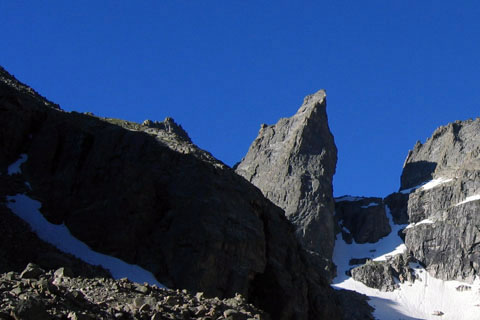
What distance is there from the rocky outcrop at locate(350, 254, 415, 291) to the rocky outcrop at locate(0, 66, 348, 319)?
114m

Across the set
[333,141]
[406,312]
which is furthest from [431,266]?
[333,141]

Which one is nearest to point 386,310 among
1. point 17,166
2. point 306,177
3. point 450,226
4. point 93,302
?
point 450,226

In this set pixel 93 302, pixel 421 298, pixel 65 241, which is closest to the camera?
pixel 93 302

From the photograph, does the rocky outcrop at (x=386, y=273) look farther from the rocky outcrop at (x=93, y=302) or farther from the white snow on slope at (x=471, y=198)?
the rocky outcrop at (x=93, y=302)

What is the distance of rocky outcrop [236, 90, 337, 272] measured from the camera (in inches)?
6964

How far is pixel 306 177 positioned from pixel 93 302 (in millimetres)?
160681

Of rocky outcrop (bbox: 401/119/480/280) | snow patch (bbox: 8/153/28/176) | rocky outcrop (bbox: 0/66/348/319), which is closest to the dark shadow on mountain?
rocky outcrop (bbox: 401/119/480/280)

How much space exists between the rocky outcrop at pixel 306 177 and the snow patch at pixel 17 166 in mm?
112205

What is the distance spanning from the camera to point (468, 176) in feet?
625

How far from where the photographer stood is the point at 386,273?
178 meters

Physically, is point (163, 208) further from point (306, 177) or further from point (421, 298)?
point (306, 177)

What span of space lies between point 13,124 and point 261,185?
128011mm

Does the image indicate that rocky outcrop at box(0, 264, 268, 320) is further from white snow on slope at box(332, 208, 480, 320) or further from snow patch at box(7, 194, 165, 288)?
white snow on slope at box(332, 208, 480, 320)

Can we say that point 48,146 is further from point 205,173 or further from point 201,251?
point 201,251
